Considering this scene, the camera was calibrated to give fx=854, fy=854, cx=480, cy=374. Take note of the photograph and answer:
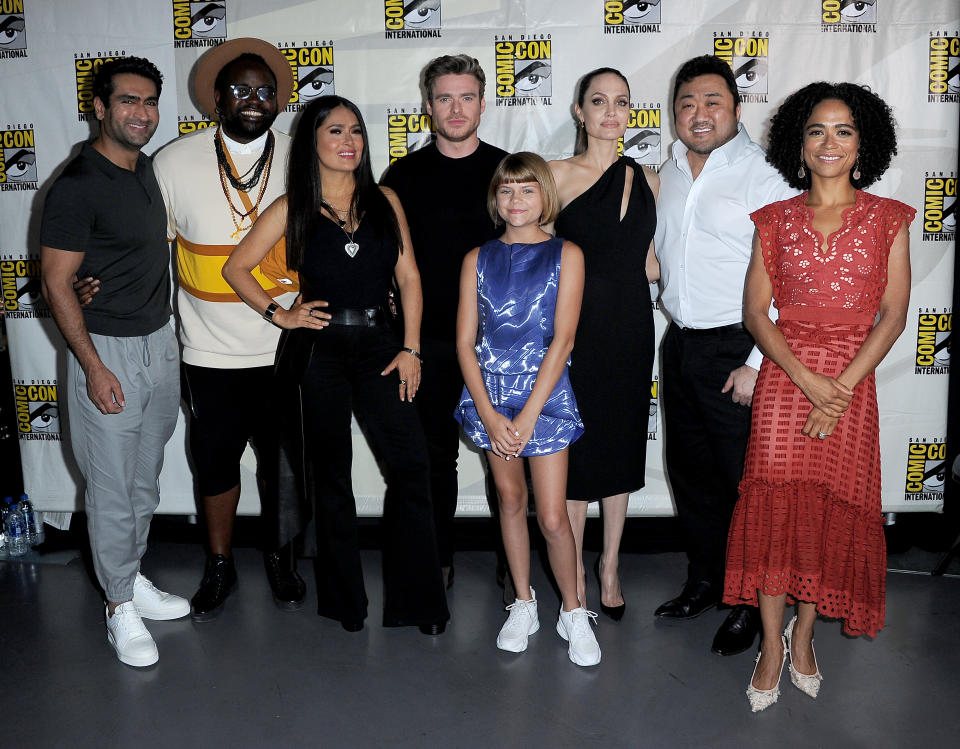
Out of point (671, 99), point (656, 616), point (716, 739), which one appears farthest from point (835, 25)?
point (716, 739)

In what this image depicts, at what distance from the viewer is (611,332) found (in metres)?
3.03

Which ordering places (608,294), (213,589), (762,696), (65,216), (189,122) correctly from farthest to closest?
(189,122)
(213,589)
(608,294)
(65,216)
(762,696)

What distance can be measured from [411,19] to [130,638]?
284 centimetres

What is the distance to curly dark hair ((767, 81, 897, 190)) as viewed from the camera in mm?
2539

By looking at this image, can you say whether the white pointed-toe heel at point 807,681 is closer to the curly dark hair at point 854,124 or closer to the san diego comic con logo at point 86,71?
the curly dark hair at point 854,124

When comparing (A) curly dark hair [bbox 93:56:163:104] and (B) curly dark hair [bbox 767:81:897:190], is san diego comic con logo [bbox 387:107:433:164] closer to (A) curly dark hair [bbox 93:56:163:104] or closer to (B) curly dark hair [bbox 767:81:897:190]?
(A) curly dark hair [bbox 93:56:163:104]

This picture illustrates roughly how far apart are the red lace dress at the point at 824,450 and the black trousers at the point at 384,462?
44.7 inches

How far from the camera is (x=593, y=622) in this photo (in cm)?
324

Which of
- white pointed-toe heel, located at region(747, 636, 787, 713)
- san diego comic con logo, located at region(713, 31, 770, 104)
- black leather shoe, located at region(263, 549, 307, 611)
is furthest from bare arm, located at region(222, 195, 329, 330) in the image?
san diego comic con logo, located at region(713, 31, 770, 104)

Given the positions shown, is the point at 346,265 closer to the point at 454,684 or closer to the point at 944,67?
the point at 454,684

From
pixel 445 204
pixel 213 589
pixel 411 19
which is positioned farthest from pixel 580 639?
pixel 411 19

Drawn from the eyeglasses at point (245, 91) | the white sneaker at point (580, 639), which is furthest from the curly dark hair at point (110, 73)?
the white sneaker at point (580, 639)

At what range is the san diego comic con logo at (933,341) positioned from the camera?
397 centimetres

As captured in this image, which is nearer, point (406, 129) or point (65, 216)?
point (65, 216)
